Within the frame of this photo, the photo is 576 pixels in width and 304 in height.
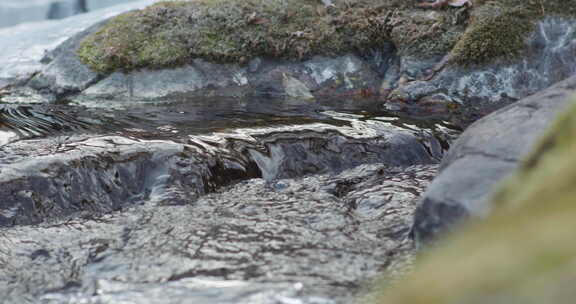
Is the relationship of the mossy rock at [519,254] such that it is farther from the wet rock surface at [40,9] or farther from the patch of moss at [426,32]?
the wet rock surface at [40,9]

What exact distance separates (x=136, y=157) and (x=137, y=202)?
61cm

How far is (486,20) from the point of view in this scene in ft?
27.8

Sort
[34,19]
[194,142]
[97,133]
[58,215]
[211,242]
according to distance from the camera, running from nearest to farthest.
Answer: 1. [211,242]
2. [58,215]
3. [194,142]
4. [97,133]
5. [34,19]

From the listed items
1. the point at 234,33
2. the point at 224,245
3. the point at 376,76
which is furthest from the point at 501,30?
the point at 224,245

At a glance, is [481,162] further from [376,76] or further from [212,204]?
[376,76]

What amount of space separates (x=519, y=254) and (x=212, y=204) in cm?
375

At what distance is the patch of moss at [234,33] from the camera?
9.39 meters

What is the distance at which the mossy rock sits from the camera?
1.12 m

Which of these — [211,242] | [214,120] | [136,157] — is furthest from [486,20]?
[211,242]

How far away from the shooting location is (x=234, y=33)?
9.65 metres

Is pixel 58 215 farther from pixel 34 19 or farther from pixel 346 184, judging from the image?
pixel 34 19

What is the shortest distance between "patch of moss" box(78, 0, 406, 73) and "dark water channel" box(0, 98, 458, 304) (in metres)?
2.09

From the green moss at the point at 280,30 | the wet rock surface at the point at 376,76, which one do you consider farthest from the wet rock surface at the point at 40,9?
the green moss at the point at 280,30

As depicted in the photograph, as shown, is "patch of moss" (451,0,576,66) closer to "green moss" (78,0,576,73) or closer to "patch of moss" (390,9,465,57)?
"green moss" (78,0,576,73)
